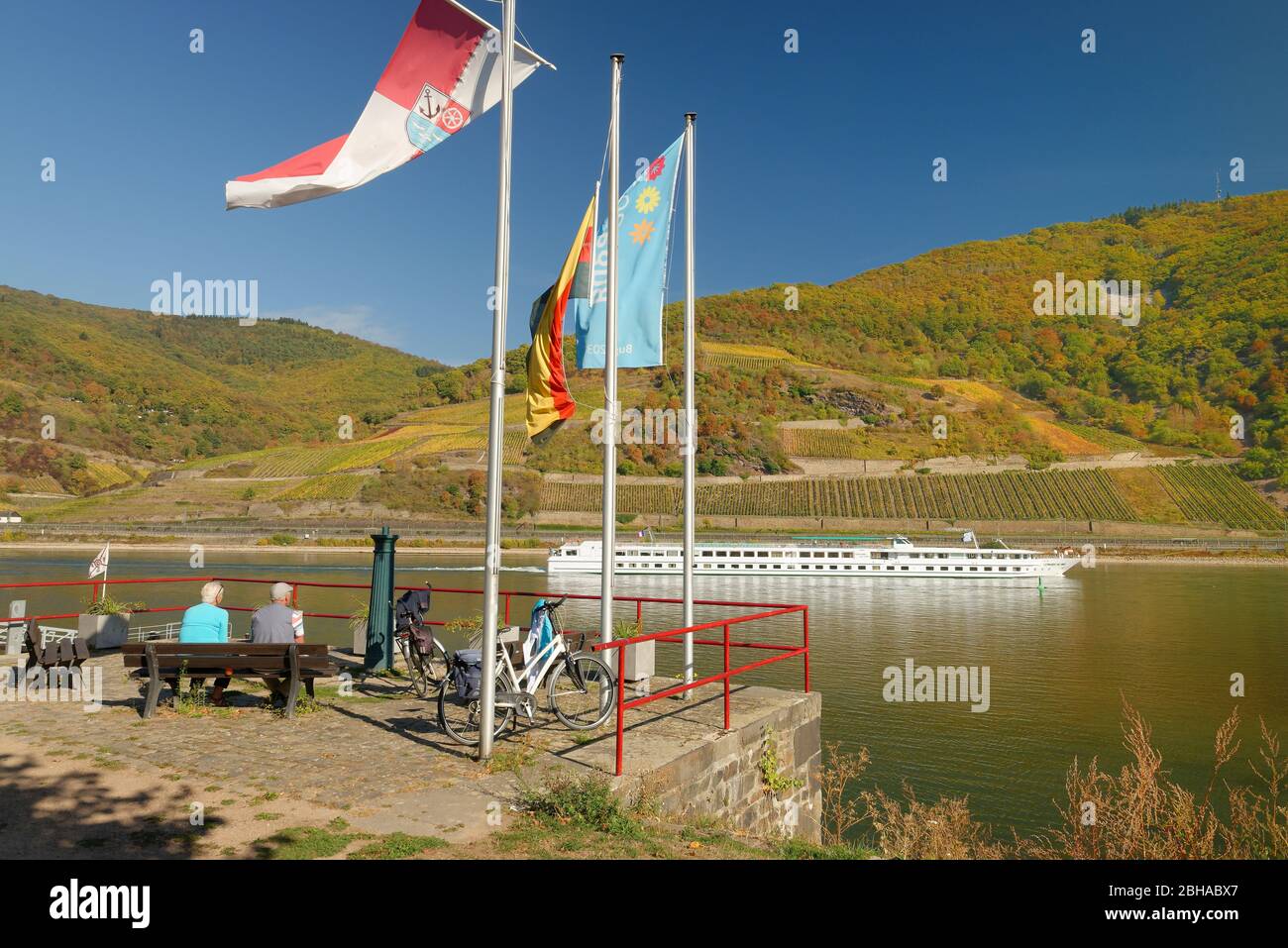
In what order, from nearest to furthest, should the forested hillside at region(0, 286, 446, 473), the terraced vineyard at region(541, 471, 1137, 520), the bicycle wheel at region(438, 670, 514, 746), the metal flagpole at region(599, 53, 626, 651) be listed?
the bicycle wheel at region(438, 670, 514, 746) → the metal flagpole at region(599, 53, 626, 651) → the terraced vineyard at region(541, 471, 1137, 520) → the forested hillside at region(0, 286, 446, 473)

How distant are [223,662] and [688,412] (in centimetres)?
548

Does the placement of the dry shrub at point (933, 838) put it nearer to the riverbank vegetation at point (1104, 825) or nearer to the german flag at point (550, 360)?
the riverbank vegetation at point (1104, 825)

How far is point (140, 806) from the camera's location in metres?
5.63

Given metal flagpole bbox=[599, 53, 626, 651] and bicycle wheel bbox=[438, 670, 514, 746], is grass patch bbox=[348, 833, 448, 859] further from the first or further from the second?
metal flagpole bbox=[599, 53, 626, 651]

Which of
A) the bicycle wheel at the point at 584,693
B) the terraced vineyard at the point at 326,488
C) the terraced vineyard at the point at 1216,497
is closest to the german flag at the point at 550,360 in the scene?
the bicycle wheel at the point at 584,693

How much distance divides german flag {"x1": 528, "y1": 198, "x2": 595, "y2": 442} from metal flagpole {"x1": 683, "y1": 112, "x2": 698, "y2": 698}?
170cm

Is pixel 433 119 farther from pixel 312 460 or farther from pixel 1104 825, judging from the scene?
pixel 312 460

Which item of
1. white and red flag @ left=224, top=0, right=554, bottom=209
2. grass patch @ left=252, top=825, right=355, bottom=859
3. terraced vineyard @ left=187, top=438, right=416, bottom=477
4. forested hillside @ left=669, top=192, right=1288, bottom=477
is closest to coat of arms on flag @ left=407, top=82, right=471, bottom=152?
white and red flag @ left=224, top=0, right=554, bottom=209

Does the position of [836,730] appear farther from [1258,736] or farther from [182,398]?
[182,398]

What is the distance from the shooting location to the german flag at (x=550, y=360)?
8102 mm

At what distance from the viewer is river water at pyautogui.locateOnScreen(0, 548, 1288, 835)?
46.3ft

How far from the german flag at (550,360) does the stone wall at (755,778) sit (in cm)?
337
